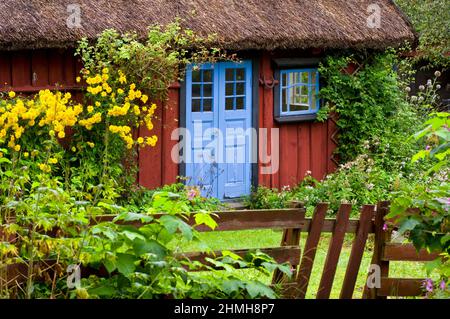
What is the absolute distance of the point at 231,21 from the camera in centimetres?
1349

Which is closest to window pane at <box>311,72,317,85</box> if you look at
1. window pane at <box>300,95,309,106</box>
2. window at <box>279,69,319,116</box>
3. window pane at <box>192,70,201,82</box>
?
window at <box>279,69,319,116</box>

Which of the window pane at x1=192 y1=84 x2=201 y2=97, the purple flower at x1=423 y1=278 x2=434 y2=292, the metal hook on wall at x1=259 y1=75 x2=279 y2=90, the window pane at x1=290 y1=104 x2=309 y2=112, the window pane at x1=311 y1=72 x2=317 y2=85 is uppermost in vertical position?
the window pane at x1=311 y1=72 x2=317 y2=85

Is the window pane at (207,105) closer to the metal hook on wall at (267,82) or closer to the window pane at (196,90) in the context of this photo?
the window pane at (196,90)

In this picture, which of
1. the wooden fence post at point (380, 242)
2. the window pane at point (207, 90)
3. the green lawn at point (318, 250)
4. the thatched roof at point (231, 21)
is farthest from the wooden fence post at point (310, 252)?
the window pane at point (207, 90)

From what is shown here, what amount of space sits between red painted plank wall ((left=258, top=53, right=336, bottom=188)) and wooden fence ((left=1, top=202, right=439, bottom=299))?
7588 mm

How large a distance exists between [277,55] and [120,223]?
893 centimetres

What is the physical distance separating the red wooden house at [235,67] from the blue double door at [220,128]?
0.05 feet

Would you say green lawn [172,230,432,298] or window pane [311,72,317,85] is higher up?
window pane [311,72,317,85]

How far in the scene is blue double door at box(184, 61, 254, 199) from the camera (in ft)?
44.1

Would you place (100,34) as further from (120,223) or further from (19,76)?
(120,223)

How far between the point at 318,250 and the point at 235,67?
11.6 feet

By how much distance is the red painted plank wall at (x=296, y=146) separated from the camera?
46.6ft

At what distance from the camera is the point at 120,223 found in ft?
18.6

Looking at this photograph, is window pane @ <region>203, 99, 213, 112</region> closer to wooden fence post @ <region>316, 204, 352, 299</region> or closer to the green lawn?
the green lawn
